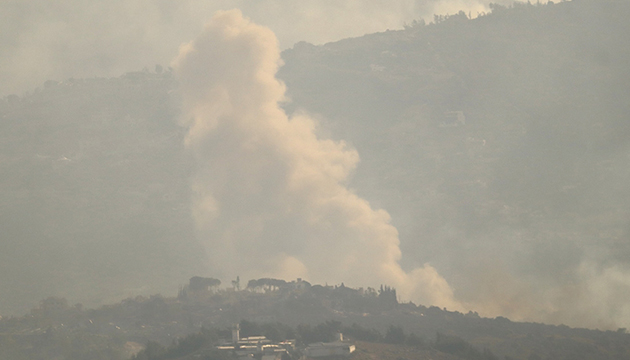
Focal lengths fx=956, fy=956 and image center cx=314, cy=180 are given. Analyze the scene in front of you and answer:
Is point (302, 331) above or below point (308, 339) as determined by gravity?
above

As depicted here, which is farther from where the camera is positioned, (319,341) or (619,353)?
(619,353)

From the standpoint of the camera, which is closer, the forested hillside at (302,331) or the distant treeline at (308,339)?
the distant treeline at (308,339)

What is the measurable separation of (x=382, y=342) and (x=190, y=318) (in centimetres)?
5620

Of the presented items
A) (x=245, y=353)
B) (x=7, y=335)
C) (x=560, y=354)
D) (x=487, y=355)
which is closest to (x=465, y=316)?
(x=560, y=354)

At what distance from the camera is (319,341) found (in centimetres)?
13588

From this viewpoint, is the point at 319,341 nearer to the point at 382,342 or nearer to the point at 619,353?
the point at 382,342

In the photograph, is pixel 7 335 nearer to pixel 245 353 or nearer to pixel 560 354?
pixel 245 353

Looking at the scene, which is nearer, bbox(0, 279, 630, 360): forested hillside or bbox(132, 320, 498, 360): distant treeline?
bbox(132, 320, 498, 360): distant treeline

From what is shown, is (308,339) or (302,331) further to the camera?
(302,331)

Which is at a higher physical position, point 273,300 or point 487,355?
point 273,300

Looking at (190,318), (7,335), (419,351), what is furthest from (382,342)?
(7,335)

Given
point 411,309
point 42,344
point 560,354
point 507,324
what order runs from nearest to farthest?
1. point 560,354
2. point 42,344
3. point 507,324
4. point 411,309

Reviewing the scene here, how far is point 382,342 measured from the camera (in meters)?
140

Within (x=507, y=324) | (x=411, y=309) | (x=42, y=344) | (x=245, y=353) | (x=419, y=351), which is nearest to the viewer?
(x=245, y=353)
